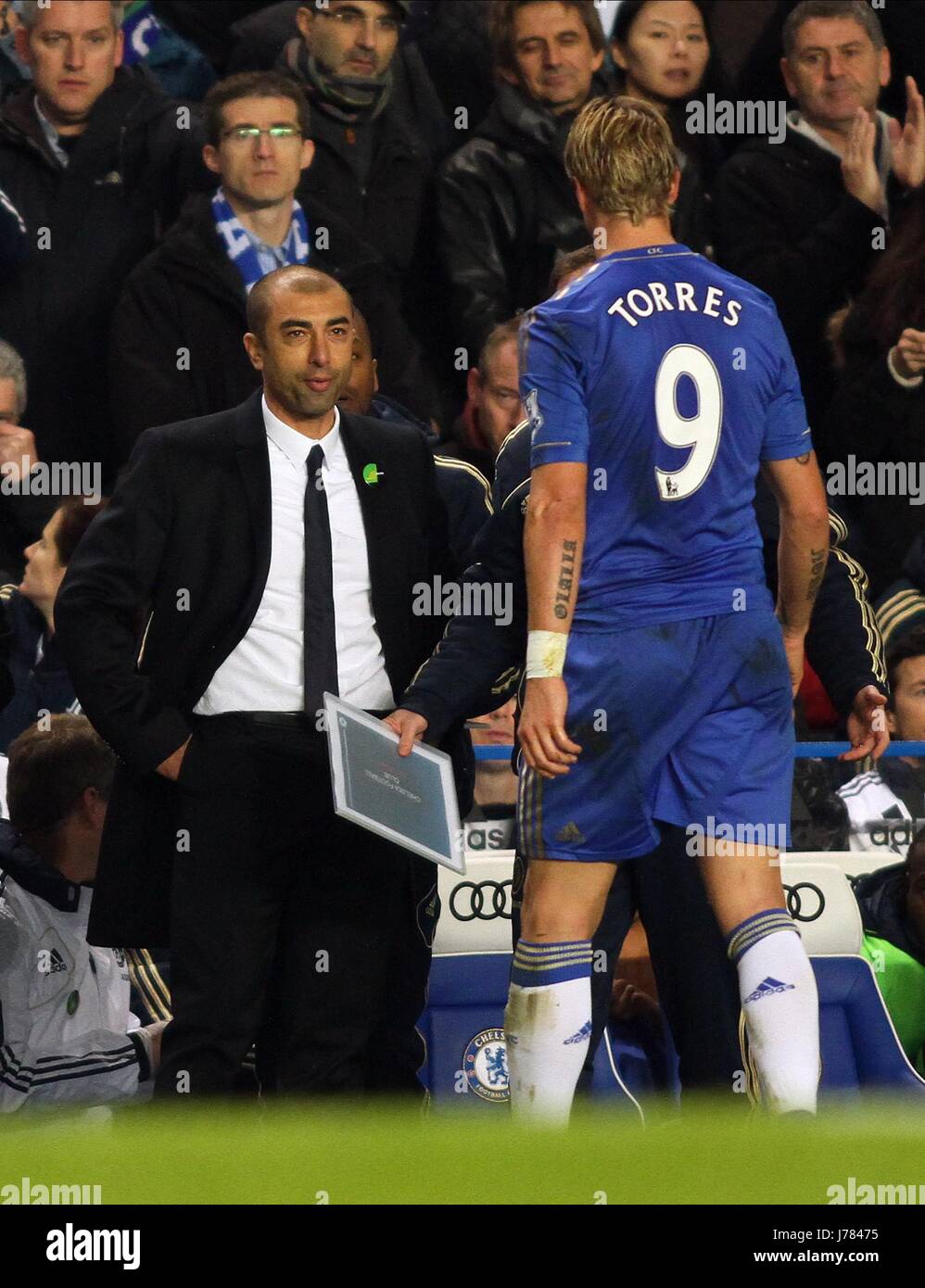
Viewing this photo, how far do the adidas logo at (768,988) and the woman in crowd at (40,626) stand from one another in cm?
254

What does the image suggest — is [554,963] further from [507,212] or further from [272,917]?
[507,212]

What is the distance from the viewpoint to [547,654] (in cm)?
385

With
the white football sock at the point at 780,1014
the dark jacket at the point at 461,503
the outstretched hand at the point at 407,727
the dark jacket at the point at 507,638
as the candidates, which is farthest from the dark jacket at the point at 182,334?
the white football sock at the point at 780,1014

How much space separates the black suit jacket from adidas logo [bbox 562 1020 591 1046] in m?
0.91

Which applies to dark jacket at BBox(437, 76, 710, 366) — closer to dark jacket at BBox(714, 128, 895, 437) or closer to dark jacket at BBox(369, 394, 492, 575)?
dark jacket at BBox(714, 128, 895, 437)

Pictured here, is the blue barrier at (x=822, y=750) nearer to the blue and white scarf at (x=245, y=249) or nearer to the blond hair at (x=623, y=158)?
the blond hair at (x=623, y=158)

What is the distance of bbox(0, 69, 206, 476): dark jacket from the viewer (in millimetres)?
6590

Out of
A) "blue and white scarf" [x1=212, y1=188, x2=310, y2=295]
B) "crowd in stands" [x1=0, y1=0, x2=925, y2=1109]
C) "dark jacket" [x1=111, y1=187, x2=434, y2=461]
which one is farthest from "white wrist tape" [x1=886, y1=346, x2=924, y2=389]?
"blue and white scarf" [x1=212, y1=188, x2=310, y2=295]

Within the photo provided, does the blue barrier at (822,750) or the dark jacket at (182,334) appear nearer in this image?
the blue barrier at (822,750)

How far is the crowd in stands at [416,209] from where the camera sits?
6.23 metres

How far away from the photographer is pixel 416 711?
4262mm
